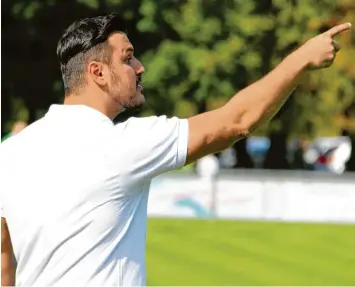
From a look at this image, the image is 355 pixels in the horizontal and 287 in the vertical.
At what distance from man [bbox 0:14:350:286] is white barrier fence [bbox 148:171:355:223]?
68.0 feet

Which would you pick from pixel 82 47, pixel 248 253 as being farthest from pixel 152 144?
pixel 248 253

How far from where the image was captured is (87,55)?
3393 millimetres

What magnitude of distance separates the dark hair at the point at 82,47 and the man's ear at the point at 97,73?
0.02m

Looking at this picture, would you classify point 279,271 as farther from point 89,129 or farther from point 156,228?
point 89,129

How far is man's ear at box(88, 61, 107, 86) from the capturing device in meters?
3.37

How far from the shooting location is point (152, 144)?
128 inches

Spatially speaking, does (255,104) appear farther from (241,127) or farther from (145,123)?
(145,123)

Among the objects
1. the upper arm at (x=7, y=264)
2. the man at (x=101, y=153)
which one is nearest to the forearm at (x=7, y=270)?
the upper arm at (x=7, y=264)

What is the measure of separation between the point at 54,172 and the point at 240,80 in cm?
3554

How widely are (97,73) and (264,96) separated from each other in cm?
56

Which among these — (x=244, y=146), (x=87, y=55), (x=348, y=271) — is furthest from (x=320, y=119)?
(x=87, y=55)

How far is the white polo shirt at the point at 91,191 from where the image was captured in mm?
3246

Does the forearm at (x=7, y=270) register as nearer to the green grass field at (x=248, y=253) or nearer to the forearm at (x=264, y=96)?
the forearm at (x=264, y=96)

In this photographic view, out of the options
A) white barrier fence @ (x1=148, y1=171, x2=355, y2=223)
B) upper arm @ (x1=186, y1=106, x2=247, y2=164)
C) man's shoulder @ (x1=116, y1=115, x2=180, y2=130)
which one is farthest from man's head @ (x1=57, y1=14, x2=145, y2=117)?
white barrier fence @ (x1=148, y1=171, x2=355, y2=223)
